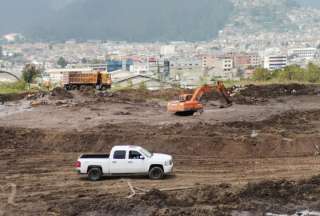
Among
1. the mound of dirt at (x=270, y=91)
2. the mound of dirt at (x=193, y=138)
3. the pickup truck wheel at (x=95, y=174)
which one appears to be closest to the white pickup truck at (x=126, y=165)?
the pickup truck wheel at (x=95, y=174)

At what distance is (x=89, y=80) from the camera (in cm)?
8144

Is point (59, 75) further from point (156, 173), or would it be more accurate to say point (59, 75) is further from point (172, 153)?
point (156, 173)

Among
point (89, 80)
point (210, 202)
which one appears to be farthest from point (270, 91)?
point (210, 202)

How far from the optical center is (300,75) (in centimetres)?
10269

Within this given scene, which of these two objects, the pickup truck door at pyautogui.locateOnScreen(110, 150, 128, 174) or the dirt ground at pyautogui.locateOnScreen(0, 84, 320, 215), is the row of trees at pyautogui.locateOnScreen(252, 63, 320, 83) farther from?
the pickup truck door at pyautogui.locateOnScreen(110, 150, 128, 174)

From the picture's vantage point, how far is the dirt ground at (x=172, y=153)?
26.5 m

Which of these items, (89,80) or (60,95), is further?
(89,80)

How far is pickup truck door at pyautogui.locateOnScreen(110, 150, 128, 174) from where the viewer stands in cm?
3097

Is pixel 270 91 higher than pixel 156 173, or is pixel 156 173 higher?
pixel 270 91

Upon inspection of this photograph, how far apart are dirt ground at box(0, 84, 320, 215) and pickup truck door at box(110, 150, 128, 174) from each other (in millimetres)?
532

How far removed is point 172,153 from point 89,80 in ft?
147

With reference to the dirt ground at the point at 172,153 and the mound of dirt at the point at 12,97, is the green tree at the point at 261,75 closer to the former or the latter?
the dirt ground at the point at 172,153

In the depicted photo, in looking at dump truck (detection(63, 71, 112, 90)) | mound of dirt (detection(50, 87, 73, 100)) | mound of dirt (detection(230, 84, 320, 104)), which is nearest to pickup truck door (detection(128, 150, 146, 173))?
mound of dirt (detection(230, 84, 320, 104))

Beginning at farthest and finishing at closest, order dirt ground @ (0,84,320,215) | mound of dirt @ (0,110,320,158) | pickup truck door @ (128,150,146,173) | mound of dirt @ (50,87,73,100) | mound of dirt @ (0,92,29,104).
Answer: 1. mound of dirt @ (0,92,29,104)
2. mound of dirt @ (50,87,73,100)
3. mound of dirt @ (0,110,320,158)
4. pickup truck door @ (128,150,146,173)
5. dirt ground @ (0,84,320,215)
